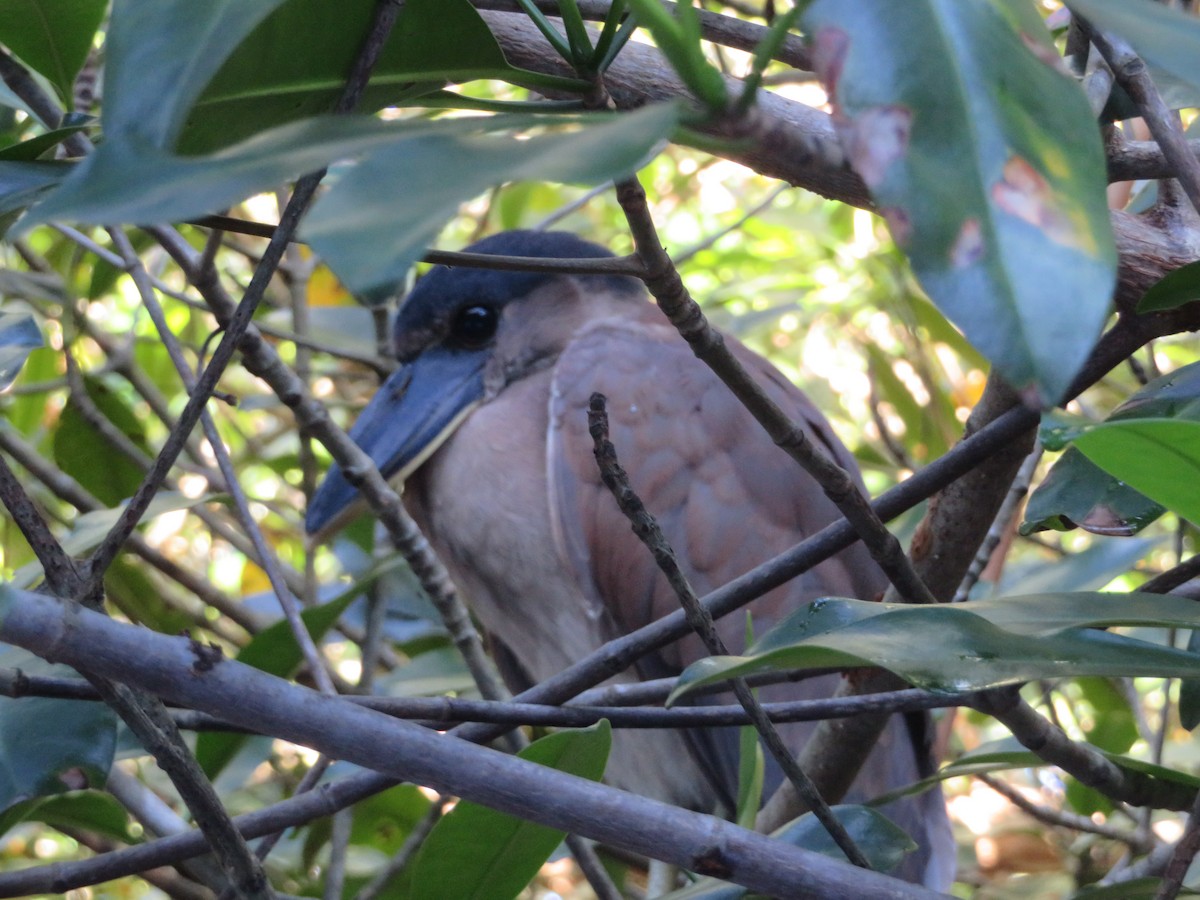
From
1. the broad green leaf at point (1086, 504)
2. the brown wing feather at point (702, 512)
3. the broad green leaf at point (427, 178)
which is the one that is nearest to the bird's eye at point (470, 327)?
the brown wing feather at point (702, 512)

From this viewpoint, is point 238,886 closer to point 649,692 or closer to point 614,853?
point 649,692

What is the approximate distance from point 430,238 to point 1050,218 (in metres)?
0.17

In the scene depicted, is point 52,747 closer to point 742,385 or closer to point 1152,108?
point 742,385

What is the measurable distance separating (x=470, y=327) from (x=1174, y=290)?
1392mm

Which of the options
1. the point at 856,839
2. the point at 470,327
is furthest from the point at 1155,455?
the point at 470,327

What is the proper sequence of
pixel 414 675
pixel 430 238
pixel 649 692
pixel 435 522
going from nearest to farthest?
pixel 430 238 < pixel 649 692 < pixel 414 675 < pixel 435 522

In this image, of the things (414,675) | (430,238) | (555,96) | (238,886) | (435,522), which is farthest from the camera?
(435,522)

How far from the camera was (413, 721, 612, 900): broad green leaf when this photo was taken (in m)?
0.65

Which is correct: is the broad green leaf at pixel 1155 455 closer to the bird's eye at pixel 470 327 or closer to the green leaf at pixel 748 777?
the green leaf at pixel 748 777

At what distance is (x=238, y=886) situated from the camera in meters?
0.58

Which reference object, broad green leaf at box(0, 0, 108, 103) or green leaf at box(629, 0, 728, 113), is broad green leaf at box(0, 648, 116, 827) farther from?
green leaf at box(629, 0, 728, 113)

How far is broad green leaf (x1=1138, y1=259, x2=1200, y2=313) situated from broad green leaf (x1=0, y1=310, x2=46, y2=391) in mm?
630

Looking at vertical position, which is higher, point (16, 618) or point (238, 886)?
point (16, 618)

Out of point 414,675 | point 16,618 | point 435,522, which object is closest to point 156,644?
point 16,618
